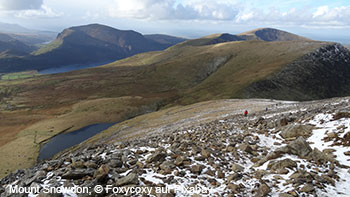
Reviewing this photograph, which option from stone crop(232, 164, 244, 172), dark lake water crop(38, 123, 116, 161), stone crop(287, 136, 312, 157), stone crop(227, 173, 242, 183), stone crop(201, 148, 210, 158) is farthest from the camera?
dark lake water crop(38, 123, 116, 161)

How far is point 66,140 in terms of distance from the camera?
7938cm

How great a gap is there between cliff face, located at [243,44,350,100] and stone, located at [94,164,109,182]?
9721 centimetres

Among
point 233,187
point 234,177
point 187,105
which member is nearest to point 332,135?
point 234,177

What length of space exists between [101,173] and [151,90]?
14615cm

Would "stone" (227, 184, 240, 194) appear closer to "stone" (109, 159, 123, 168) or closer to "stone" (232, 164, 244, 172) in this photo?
"stone" (232, 164, 244, 172)


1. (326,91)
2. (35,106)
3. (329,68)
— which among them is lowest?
(35,106)

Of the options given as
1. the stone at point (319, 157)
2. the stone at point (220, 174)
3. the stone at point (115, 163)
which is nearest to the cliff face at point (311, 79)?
the stone at point (319, 157)

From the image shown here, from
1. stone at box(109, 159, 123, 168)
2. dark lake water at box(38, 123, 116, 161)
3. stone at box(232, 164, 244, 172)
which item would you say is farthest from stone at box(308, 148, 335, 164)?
dark lake water at box(38, 123, 116, 161)

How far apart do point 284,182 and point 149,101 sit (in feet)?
370

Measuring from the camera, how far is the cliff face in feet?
366

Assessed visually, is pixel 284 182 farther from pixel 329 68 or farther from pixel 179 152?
pixel 329 68

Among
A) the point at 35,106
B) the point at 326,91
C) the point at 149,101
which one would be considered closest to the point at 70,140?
the point at 149,101

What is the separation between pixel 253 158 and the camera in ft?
51.7

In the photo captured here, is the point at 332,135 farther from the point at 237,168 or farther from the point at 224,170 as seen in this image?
the point at 224,170
